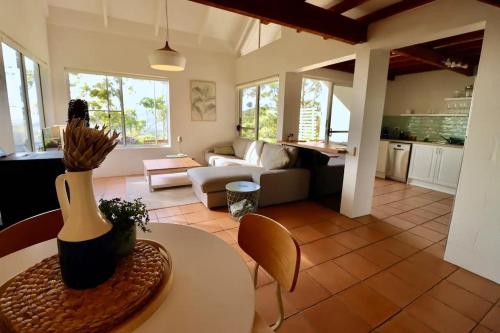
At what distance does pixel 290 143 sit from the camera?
414 centimetres

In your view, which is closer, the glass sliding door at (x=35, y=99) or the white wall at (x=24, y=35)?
the white wall at (x=24, y=35)

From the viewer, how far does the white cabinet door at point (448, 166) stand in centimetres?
412

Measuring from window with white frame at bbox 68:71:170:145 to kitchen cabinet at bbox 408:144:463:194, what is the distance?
17.2 ft

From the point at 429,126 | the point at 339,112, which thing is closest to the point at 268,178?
the point at 339,112

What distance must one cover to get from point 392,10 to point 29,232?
3372mm

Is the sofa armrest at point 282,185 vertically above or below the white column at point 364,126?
below

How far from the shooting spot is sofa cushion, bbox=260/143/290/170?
11.9ft

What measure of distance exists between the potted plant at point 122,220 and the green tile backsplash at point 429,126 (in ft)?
18.8

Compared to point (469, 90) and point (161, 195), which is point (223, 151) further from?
point (469, 90)

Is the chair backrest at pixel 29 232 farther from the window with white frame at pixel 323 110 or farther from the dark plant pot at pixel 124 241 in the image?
the window with white frame at pixel 323 110

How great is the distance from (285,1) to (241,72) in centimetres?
359

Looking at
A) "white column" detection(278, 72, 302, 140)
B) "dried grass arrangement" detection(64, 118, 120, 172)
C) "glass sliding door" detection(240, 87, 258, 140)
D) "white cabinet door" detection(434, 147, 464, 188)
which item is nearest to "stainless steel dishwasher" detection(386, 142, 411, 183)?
"white cabinet door" detection(434, 147, 464, 188)

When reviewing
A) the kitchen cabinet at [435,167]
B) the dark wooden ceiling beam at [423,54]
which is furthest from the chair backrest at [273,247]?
the kitchen cabinet at [435,167]

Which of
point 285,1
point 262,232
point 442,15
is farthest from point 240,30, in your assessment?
point 262,232
